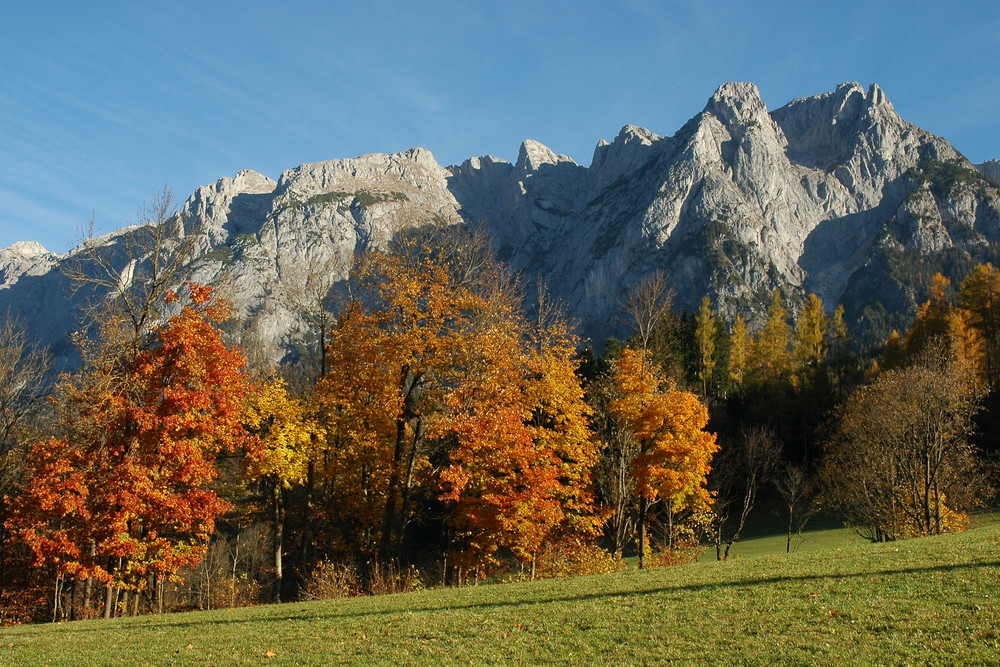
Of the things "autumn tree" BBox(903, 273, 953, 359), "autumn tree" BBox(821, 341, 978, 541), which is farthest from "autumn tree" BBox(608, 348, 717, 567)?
"autumn tree" BBox(903, 273, 953, 359)

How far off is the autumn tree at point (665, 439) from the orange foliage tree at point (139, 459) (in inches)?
581

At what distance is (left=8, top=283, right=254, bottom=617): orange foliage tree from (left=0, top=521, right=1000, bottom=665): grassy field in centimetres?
246

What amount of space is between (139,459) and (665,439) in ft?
60.6

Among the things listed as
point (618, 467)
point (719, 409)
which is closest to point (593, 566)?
point (618, 467)

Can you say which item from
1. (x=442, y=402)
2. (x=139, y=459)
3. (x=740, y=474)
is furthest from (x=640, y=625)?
(x=740, y=474)

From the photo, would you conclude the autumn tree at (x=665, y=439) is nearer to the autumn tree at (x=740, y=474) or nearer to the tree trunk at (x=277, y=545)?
the tree trunk at (x=277, y=545)

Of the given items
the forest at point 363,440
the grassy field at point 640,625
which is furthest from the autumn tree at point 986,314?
the grassy field at point 640,625

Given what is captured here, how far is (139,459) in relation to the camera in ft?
59.2

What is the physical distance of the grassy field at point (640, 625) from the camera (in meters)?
8.50

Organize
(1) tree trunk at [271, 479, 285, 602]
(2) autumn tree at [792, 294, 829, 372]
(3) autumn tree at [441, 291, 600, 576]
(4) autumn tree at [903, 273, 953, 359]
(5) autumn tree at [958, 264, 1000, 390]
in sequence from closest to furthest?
(3) autumn tree at [441, 291, 600, 576]
(1) tree trunk at [271, 479, 285, 602]
(5) autumn tree at [958, 264, 1000, 390]
(4) autumn tree at [903, 273, 953, 359]
(2) autumn tree at [792, 294, 829, 372]

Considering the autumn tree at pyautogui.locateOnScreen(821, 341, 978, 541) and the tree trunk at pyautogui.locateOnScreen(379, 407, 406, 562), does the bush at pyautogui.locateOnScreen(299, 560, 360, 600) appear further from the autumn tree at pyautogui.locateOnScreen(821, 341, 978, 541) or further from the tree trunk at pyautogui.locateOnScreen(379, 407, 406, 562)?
the autumn tree at pyautogui.locateOnScreen(821, 341, 978, 541)

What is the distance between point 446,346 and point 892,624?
1450cm

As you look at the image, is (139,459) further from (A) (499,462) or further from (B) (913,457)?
(B) (913,457)

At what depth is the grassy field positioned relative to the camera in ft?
27.9
